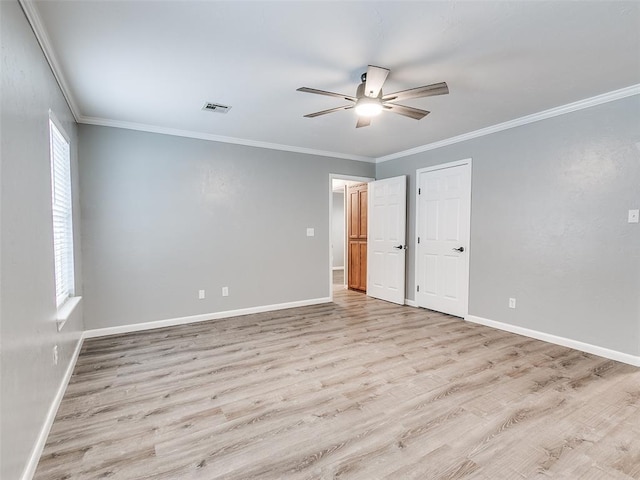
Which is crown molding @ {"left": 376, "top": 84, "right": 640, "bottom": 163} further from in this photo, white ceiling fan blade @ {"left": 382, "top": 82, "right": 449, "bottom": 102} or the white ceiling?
white ceiling fan blade @ {"left": 382, "top": 82, "right": 449, "bottom": 102}

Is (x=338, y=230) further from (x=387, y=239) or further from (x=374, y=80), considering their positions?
(x=374, y=80)

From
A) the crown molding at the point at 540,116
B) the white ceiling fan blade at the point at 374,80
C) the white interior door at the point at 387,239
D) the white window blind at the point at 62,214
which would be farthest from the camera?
the white interior door at the point at 387,239

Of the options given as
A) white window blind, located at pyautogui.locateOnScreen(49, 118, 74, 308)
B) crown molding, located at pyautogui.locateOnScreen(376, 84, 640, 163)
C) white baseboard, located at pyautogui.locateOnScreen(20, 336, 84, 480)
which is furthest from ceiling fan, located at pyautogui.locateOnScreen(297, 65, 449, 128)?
white baseboard, located at pyautogui.locateOnScreen(20, 336, 84, 480)

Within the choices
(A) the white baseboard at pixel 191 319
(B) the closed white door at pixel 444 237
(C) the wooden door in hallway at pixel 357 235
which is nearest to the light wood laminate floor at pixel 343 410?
(A) the white baseboard at pixel 191 319

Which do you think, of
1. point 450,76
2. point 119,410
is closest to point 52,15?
point 119,410

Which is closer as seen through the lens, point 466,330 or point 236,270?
point 466,330

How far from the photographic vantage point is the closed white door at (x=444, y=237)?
14.2ft

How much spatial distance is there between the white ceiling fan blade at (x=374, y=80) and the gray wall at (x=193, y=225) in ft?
8.25

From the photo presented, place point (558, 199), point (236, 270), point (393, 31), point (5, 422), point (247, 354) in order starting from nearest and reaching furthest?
1. point (5, 422)
2. point (393, 31)
3. point (247, 354)
4. point (558, 199)
5. point (236, 270)

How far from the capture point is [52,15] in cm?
189

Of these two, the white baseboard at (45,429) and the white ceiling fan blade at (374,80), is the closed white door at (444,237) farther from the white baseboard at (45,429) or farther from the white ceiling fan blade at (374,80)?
the white baseboard at (45,429)

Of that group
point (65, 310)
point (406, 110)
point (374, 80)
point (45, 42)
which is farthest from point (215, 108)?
point (65, 310)

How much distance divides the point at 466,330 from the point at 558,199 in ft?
5.77

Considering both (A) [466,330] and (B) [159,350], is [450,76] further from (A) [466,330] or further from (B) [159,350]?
(B) [159,350]
